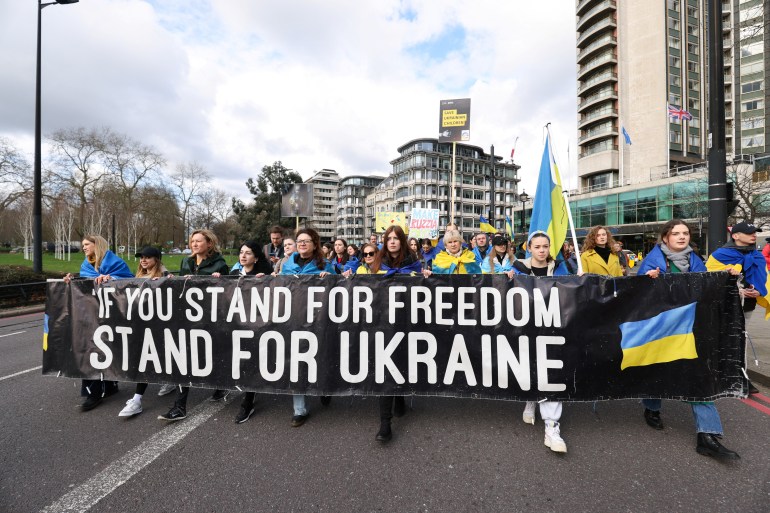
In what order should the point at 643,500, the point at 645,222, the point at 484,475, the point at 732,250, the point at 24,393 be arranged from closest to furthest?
the point at 643,500 → the point at 484,475 → the point at 732,250 → the point at 24,393 → the point at 645,222

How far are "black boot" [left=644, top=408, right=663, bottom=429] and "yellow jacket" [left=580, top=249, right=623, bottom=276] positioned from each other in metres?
1.48

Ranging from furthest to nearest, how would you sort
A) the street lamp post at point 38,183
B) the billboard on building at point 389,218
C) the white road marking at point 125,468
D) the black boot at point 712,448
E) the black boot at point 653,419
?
the billboard on building at point 389,218 → the street lamp post at point 38,183 → the black boot at point 653,419 → the black boot at point 712,448 → the white road marking at point 125,468

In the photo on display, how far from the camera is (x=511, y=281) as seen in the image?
3.26 meters

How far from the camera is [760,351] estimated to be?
203 inches

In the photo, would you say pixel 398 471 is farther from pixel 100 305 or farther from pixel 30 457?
pixel 100 305

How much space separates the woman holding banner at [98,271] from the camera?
3.81m

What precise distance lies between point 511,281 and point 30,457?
423cm

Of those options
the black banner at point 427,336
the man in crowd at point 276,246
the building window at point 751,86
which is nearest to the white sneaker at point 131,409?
the black banner at point 427,336

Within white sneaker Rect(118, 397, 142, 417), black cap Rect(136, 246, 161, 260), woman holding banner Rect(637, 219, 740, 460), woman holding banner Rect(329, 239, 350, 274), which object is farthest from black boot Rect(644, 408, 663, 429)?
woman holding banner Rect(329, 239, 350, 274)

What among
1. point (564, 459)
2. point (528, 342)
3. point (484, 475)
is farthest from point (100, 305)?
point (564, 459)

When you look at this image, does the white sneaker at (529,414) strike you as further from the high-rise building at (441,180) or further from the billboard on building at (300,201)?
the high-rise building at (441,180)

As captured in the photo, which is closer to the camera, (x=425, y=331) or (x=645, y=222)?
(x=425, y=331)

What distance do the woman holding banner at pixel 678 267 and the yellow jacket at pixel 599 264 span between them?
1.91 feet

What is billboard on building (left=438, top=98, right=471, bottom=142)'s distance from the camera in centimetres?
1504
